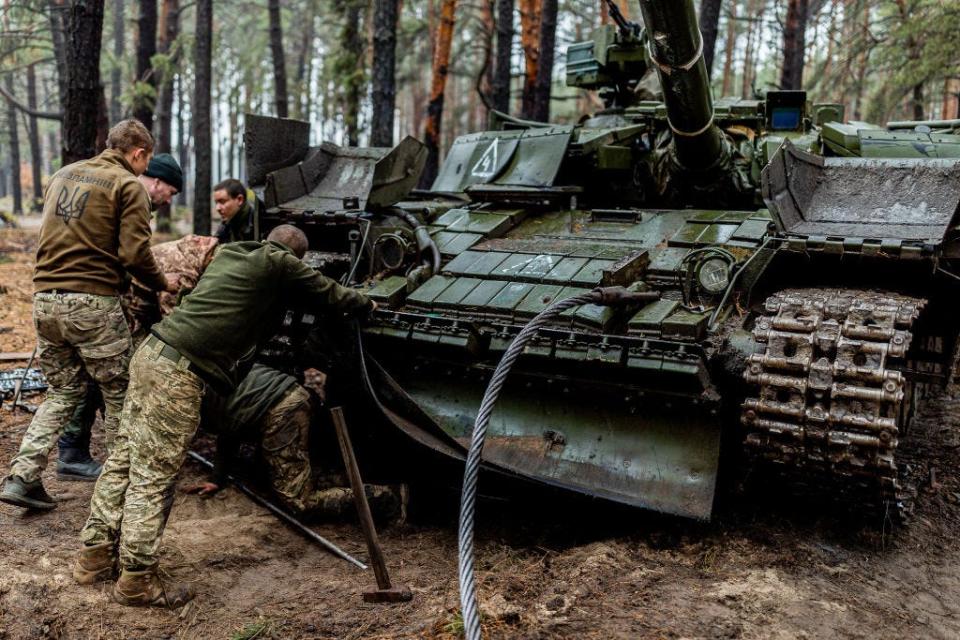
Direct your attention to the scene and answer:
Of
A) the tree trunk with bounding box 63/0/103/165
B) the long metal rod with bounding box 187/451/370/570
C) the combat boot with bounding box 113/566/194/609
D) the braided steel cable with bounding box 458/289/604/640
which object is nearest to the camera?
the braided steel cable with bounding box 458/289/604/640

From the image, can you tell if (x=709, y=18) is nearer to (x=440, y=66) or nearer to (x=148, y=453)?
(x=440, y=66)

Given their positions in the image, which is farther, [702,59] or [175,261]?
[175,261]

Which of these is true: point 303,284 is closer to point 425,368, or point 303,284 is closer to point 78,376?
point 425,368

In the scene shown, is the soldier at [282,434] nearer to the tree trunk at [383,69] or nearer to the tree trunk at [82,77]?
the tree trunk at [82,77]

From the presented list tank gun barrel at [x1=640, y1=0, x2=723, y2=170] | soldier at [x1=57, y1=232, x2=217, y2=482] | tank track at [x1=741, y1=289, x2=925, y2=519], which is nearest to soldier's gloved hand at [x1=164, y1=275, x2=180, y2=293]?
soldier at [x1=57, y1=232, x2=217, y2=482]

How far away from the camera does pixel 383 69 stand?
11.6 meters

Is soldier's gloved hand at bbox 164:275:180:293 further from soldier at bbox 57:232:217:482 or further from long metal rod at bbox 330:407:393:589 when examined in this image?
long metal rod at bbox 330:407:393:589

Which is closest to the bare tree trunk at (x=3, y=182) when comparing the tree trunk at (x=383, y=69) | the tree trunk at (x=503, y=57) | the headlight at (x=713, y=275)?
the tree trunk at (x=503, y=57)

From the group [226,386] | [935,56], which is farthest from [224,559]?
[935,56]

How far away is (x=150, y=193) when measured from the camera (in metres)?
5.34

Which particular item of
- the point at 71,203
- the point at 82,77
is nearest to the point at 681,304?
the point at 71,203

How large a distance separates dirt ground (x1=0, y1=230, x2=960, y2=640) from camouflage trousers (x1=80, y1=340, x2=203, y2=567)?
0.31 meters

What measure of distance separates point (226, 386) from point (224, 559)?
952 millimetres

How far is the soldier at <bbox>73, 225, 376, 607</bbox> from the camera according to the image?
3902 millimetres
